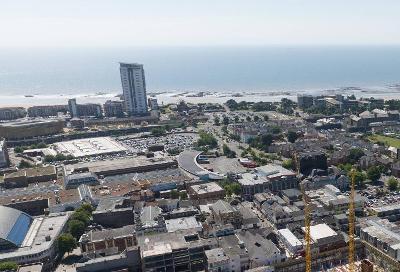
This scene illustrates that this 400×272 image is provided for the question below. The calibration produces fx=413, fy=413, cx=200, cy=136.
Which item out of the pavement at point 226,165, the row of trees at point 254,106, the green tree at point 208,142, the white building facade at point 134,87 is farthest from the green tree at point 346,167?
the white building facade at point 134,87

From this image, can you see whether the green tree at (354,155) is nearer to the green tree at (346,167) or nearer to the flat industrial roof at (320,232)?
the green tree at (346,167)

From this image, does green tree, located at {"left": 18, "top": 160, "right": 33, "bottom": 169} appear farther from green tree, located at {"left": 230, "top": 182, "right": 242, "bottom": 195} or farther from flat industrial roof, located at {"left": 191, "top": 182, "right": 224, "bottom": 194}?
green tree, located at {"left": 230, "top": 182, "right": 242, "bottom": 195}

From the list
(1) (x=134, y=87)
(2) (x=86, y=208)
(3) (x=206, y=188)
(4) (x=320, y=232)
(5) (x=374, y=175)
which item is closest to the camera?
(4) (x=320, y=232)

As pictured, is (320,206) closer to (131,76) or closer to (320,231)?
(320,231)

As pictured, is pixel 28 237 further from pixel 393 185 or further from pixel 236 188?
pixel 393 185

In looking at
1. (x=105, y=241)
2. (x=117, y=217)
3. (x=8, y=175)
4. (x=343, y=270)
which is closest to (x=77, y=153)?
(x=8, y=175)

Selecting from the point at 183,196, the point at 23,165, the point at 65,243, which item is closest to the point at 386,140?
the point at 183,196
